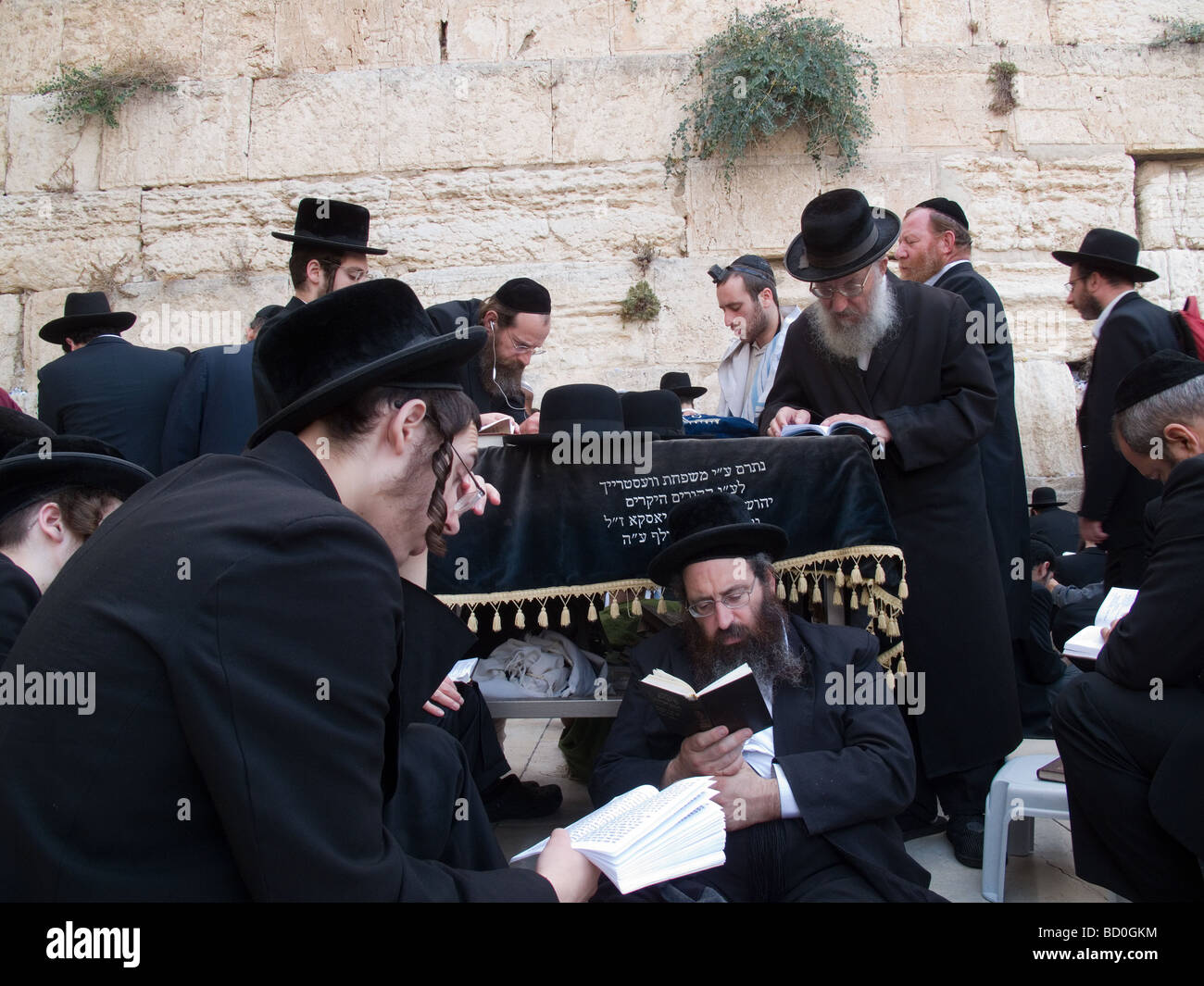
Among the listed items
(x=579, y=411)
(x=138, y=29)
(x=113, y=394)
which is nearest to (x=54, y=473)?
(x=579, y=411)

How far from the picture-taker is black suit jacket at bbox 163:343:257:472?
14.0 ft

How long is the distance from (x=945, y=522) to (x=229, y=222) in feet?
20.2

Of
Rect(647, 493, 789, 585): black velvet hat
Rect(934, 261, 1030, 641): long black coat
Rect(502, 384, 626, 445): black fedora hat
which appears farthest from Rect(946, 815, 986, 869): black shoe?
Rect(502, 384, 626, 445): black fedora hat

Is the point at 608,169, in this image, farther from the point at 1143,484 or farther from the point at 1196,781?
the point at 1196,781

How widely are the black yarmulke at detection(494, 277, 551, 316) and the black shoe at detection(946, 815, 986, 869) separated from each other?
2.64 metres

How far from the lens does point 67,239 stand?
25.2ft

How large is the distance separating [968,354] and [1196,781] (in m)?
1.81

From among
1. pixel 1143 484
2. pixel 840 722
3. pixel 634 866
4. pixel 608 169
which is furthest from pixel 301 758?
pixel 608 169

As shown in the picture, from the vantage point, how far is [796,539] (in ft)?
10.8

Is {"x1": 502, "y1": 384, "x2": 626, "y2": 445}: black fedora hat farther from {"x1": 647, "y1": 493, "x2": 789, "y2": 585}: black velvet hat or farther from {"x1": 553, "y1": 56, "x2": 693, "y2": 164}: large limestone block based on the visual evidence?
{"x1": 553, "y1": 56, "x2": 693, "y2": 164}: large limestone block

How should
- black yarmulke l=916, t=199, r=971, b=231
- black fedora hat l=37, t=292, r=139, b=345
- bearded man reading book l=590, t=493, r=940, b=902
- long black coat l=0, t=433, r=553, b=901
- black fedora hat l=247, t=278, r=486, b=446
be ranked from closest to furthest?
long black coat l=0, t=433, r=553, b=901 → black fedora hat l=247, t=278, r=486, b=446 → bearded man reading book l=590, t=493, r=940, b=902 → black yarmulke l=916, t=199, r=971, b=231 → black fedora hat l=37, t=292, r=139, b=345

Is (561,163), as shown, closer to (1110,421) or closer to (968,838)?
(1110,421)

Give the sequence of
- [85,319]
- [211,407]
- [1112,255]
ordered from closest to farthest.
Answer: [211,407]
[1112,255]
[85,319]

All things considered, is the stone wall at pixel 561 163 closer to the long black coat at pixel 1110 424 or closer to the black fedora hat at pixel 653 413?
the long black coat at pixel 1110 424
